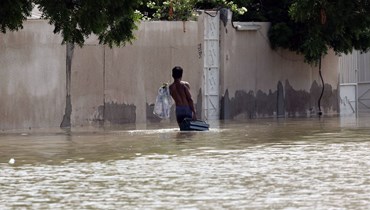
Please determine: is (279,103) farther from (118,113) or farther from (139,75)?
(118,113)

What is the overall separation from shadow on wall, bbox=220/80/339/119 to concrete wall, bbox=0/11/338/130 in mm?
29

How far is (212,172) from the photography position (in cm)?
1330

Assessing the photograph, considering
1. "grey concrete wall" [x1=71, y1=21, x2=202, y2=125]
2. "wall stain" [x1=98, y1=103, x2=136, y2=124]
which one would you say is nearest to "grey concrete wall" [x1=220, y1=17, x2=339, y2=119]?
"grey concrete wall" [x1=71, y1=21, x2=202, y2=125]

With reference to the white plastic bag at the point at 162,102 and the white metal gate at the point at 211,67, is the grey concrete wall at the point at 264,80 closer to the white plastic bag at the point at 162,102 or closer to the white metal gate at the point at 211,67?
the white metal gate at the point at 211,67

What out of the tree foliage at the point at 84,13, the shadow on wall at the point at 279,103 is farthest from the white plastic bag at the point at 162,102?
the shadow on wall at the point at 279,103

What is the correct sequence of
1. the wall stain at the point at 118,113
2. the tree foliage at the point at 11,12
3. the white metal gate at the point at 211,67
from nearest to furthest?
the tree foliage at the point at 11,12, the wall stain at the point at 118,113, the white metal gate at the point at 211,67

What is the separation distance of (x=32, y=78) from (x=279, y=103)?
9.20 meters

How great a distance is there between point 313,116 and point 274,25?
293 centimetres

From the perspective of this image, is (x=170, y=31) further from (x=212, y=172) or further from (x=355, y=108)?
(x=212, y=172)

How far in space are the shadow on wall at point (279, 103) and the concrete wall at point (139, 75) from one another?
0.09 ft

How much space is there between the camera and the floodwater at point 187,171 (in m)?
10.6

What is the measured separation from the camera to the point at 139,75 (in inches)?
1101

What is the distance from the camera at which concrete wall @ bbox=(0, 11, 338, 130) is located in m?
25.6

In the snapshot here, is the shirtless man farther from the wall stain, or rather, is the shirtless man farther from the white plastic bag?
the wall stain
